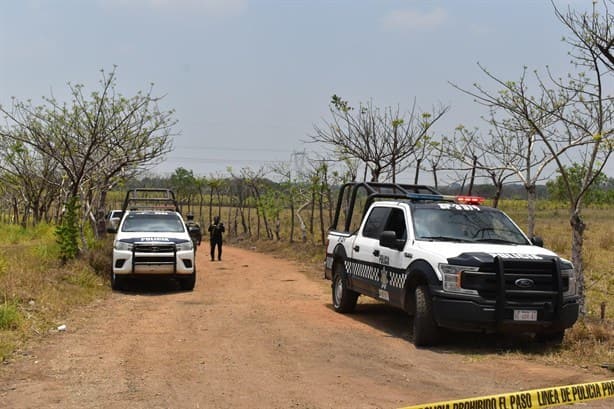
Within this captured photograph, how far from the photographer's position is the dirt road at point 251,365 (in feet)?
21.3

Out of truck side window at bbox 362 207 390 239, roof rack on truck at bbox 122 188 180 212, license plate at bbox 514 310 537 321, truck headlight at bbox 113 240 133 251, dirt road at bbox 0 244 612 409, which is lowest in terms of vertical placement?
dirt road at bbox 0 244 612 409

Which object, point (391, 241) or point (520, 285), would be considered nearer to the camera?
point (520, 285)

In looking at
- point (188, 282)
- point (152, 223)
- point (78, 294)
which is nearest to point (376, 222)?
point (78, 294)

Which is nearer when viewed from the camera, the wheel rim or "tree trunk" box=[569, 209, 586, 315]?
"tree trunk" box=[569, 209, 586, 315]

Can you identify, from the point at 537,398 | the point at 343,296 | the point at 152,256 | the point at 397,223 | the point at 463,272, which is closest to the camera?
the point at 537,398

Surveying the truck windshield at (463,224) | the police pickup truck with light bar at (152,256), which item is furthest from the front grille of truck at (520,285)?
the police pickup truck with light bar at (152,256)

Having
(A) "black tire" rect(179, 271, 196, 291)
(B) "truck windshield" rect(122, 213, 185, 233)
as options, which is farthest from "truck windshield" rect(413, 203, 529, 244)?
(B) "truck windshield" rect(122, 213, 185, 233)

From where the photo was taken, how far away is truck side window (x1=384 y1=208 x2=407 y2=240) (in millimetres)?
10383

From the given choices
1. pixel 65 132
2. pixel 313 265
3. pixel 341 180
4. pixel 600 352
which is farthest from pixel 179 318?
pixel 341 180

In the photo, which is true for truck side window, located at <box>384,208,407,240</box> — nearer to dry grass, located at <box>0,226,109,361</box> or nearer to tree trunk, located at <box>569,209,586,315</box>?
tree trunk, located at <box>569,209,586,315</box>

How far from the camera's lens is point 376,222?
1132cm

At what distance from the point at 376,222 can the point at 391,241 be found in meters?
1.46

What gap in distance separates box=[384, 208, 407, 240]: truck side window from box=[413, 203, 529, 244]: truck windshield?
10.2 inches

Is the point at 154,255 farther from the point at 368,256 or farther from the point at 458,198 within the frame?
the point at 458,198
